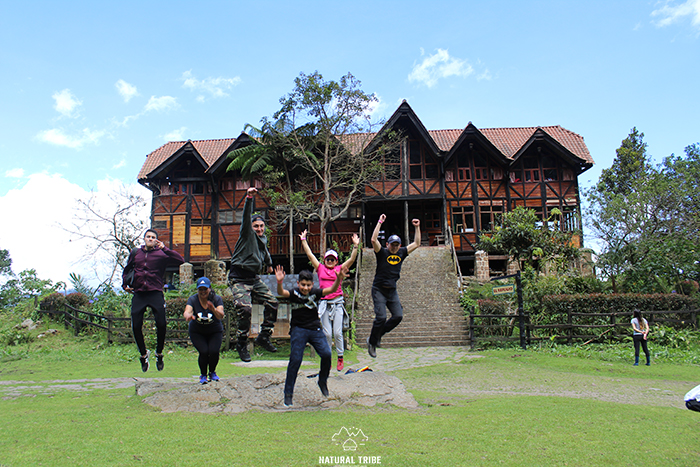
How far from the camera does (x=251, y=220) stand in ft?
23.9

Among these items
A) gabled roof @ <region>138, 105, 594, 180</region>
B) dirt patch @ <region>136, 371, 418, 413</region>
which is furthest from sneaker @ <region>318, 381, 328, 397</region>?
gabled roof @ <region>138, 105, 594, 180</region>

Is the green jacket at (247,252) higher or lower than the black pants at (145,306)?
higher

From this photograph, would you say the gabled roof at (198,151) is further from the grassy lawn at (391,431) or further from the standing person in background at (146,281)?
the standing person in background at (146,281)

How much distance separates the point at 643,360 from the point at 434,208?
1596 cm

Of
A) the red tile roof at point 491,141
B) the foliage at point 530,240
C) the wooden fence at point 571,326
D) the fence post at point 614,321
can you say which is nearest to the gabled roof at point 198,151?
the red tile roof at point 491,141

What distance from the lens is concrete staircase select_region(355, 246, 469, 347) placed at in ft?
52.4

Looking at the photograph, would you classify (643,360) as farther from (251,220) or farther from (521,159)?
(521,159)

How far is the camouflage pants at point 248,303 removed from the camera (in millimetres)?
7258

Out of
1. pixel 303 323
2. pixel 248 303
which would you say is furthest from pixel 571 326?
pixel 303 323

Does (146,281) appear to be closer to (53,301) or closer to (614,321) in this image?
(53,301)

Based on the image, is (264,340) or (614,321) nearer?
(264,340)

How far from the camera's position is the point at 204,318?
6488 millimetres

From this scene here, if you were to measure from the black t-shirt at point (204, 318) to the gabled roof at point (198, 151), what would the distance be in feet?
73.5

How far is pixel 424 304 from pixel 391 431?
13310mm
